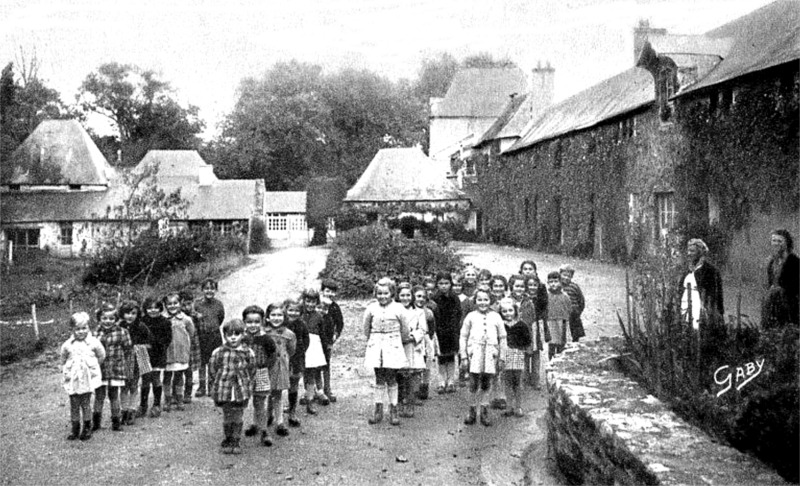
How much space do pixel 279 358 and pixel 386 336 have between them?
3.86ft

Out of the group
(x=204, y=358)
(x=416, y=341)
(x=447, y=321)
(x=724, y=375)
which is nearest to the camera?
(x=724, y=375)

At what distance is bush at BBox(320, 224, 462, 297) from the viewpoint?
18.9 meters

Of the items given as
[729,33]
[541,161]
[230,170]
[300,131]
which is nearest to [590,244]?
[541,161]

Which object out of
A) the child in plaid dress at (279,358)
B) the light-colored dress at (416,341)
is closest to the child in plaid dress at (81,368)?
the child in plaid dress at (279,358)

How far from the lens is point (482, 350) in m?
7.45

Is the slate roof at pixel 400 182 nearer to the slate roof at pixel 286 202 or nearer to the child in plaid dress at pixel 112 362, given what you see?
the slate roof at pixel 286 202

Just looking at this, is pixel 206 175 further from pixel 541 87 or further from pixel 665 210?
pixel 541 87

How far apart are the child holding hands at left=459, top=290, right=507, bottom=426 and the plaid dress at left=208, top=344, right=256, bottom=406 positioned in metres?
2.24

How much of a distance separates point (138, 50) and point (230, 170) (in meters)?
13.9

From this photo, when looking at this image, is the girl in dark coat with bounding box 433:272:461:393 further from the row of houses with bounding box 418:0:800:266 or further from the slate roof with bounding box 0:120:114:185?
the slate roof with bounding box 0:120:114:185

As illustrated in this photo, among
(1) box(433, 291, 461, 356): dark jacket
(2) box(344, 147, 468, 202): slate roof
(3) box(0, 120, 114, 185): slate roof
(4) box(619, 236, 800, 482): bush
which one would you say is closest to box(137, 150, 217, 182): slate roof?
(3) box(0, 120, 114, 185): slate roof

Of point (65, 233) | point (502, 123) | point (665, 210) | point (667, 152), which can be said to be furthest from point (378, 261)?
point (502, 123)

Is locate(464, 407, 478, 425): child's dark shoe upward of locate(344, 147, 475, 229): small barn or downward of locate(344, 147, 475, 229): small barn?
downward

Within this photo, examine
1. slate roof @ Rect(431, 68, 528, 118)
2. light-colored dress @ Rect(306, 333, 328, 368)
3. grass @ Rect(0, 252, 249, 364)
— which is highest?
slate roof @ Rect(431, 68, 528, 118)
